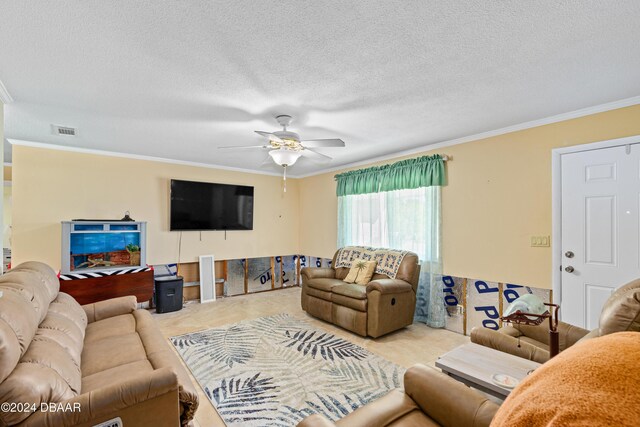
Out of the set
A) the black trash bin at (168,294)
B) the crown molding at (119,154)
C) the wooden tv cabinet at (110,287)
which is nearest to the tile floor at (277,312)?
the black trash bin at (168,294)

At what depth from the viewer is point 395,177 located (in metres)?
4.39

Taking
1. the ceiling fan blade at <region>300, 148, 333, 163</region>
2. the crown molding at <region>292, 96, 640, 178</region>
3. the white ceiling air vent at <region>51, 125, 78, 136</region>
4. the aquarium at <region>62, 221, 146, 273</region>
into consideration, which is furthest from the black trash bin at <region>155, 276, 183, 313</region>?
the crown molding at <region>292, 96, 640, 178</region>

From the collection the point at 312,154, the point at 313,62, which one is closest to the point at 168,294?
the point at 312,154

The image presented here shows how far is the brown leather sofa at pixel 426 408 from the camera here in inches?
48.3

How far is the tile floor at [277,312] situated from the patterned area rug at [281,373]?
150mm

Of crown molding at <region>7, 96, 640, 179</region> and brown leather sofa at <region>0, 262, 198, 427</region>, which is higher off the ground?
crown molding at <region>7, 96, 640, 179</region>

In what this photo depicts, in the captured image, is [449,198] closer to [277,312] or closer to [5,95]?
[277,312]

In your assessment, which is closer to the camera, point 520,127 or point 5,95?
point 5,95

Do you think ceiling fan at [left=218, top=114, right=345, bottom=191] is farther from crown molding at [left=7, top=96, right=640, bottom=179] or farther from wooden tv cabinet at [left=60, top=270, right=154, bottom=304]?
wooden tv cabinet at [left=60, top=270, right=154, bottom=304]

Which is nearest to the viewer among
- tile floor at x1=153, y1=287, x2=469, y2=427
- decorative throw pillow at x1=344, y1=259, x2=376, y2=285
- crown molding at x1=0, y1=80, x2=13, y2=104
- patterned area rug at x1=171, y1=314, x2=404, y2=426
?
patterned area rug at x1=171, y1=314, x2=404, y2=426

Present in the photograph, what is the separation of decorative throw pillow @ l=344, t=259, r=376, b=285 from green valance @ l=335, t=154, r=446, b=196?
1193 millimetres

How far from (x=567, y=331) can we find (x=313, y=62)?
2548 millimetres

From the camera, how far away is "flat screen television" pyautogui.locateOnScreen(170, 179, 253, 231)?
193 inches

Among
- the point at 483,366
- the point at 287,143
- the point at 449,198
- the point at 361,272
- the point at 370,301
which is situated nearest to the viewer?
the point at 483,366
